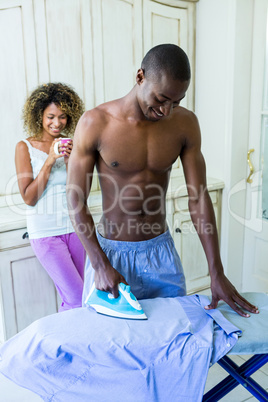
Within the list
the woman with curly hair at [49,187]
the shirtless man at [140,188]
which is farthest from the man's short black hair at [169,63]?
the woman with curly hair at [49,187]

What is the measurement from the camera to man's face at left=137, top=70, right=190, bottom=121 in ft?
4.32

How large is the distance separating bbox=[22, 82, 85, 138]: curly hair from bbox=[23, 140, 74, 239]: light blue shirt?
0.35 feet

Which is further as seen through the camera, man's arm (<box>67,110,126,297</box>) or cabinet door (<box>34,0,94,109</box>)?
cabinet door (<box>34,0,94,109</box>)

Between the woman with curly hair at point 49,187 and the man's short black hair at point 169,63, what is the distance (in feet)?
2.79

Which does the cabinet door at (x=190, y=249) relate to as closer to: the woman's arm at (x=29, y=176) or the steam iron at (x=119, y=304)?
the woman's arm at (x=29, y=176)

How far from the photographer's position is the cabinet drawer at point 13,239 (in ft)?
7.05

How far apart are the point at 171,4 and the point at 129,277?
1.90m

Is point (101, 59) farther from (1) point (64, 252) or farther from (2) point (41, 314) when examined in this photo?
(2) point (41, 314)

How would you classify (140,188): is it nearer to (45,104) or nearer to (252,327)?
(252,327)

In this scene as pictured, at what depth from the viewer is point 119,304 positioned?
1361 mm

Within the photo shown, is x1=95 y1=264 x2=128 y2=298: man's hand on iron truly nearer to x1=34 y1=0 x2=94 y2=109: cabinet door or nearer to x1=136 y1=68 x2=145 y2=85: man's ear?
x1=136 y1=68 x2=145 y2=85: man's ear

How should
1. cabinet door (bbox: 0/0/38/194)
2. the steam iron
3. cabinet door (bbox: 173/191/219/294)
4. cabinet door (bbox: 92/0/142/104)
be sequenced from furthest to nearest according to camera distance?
cabinet door (bbox: 173/191/219/294) < cabinet door (bbox: 92/0/142/104) < cabinet door (bbox: 0/0/38/194) < the steam iron

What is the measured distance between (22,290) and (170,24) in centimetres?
181

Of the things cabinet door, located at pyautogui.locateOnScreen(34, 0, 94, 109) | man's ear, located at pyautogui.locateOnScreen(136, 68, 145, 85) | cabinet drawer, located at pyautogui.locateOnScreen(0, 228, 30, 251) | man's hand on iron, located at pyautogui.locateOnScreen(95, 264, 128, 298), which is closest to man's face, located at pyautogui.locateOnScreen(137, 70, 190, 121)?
man's ear, located at pyautogui.locateOnScreen(136, 68, 145, 85)
